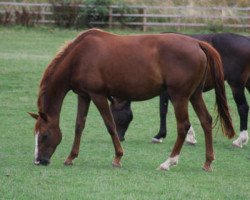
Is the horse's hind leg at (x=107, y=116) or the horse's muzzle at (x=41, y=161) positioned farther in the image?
the horse's hind leg at (x=107, y=116)

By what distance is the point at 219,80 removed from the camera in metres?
10.7

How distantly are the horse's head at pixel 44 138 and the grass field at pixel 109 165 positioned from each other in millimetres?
161

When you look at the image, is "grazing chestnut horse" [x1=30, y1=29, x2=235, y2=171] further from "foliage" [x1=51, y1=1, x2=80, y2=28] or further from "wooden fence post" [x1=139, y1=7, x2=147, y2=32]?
"foliage" [x1=51, y1=1, x2=80, y2=28]

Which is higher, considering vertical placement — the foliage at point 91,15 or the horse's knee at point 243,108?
the horse's knee at point 243,108

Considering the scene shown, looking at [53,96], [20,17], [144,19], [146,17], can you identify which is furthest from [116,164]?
[146,17]

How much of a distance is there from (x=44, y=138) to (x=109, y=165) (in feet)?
3.51

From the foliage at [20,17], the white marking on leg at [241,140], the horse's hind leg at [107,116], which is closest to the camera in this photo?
the horse's hind leg at [107,116]

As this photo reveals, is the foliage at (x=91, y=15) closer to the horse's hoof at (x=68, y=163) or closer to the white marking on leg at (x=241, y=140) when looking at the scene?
the white marking on leg at (x=241, y=140)

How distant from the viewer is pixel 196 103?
35.5 feet

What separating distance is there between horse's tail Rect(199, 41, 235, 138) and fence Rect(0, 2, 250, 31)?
25593 mm

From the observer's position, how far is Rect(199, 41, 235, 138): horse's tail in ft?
34.6

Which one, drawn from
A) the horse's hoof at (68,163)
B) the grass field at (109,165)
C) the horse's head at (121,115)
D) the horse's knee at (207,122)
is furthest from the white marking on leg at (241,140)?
the horse's hoof at (68,163)

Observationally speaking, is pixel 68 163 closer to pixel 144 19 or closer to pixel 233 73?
pixel 233 73

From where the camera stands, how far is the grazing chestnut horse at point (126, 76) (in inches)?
407
